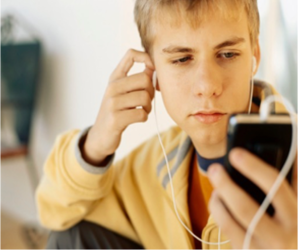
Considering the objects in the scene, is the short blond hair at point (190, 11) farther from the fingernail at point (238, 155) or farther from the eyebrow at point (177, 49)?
the fingernail at point (238, 155)

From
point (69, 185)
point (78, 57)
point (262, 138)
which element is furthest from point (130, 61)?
point (78, 57)

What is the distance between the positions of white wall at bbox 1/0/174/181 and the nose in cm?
29

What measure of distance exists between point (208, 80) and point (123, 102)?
8.8 inches

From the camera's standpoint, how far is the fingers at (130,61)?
0.96 meters

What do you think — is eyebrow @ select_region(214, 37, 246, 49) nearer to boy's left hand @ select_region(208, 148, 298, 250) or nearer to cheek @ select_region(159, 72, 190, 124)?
cheek @ select_region(159, 72, 190, 124)

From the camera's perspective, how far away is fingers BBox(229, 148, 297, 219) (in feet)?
1.75

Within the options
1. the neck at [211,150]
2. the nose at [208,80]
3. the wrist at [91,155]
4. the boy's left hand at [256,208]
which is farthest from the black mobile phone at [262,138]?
the wrist at [91,155]

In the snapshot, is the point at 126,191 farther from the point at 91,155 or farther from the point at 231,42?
the point at 231,42

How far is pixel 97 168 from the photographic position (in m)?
1.03

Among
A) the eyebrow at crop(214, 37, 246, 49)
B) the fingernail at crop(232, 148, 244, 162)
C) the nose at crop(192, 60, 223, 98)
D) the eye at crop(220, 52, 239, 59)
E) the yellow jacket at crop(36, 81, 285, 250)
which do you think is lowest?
the yellow jacket at crop(36, 81, 285, 250)

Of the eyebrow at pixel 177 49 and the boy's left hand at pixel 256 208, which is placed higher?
the eyebrow at pixel 177 49

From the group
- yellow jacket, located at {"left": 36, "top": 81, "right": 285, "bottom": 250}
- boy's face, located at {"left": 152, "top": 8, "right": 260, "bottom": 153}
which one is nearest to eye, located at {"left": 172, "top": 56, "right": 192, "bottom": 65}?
boy's face, located at {"left": 152, "top": 8, "right": 260, "bottom": 153}

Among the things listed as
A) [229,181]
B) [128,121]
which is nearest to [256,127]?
[229,181]

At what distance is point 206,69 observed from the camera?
0.81 meters
